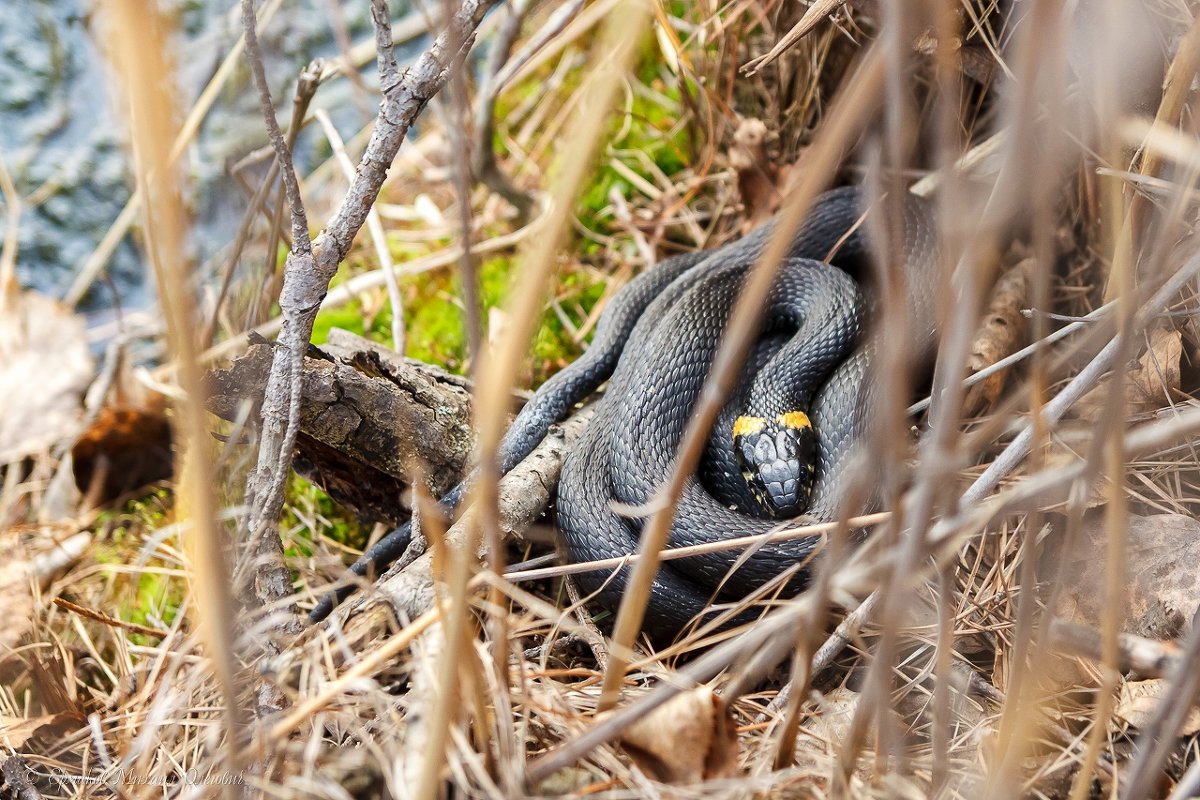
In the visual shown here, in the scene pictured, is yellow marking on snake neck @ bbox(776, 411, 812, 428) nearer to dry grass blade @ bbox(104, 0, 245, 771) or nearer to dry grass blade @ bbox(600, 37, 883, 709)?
dry grass blade @ bbox(600, 37, 883, 709)

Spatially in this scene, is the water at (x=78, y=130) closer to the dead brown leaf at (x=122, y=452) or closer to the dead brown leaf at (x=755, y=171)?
the dead brown leaf at (x=122, y=452)

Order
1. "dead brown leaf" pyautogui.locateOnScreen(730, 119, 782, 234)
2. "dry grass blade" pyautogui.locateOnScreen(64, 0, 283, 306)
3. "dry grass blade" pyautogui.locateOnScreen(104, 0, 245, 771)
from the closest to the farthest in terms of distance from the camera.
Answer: "dry grass blade" pyautogui.locateOnScreen(104, 0, 245, 771)
"dead brown leaf" pyautogui.locateOnScreen(730, 119, 782, 234)
"dry grass blade" pyautogui.locateOnScreen(64, 0, 283, 306)

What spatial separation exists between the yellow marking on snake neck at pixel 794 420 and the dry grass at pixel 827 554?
0.47 m

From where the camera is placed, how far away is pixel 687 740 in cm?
157

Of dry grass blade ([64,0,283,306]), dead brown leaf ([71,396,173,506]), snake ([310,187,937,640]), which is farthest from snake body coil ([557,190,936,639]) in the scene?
dry grass blade ([64,0,283,306])

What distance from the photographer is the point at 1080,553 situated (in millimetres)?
2373

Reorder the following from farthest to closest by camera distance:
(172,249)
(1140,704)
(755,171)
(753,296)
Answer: (755,171) → (1140,704) → (753,296) → (172,249)

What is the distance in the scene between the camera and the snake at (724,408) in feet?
8.38

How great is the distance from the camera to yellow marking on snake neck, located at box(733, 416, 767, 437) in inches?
124

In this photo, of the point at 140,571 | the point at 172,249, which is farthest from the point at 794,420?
the point at 172,249

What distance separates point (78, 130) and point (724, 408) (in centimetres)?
502

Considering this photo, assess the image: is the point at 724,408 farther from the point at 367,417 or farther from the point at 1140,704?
the point at 1140,704

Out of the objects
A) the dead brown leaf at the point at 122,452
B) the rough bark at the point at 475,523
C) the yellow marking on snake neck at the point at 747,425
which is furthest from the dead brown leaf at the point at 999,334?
the dead brown leaf at the point at 122,452

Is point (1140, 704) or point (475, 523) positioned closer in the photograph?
point (475, 523)
